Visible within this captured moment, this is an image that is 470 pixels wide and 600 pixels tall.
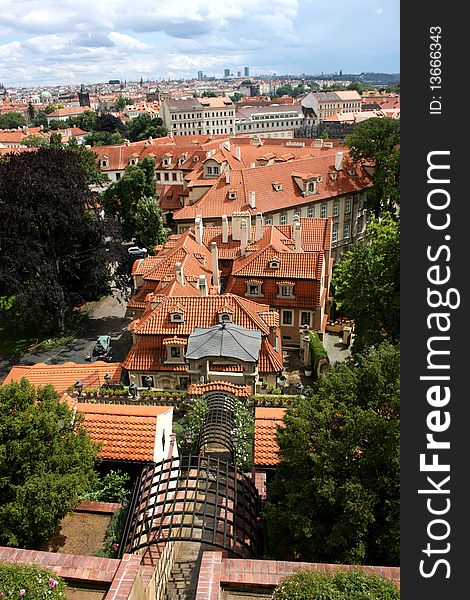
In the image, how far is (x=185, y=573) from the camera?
15.3 meters

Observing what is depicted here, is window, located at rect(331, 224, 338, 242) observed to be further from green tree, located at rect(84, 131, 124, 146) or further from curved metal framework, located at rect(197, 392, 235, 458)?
green tree, located at rect(84, 131, 124, 146)

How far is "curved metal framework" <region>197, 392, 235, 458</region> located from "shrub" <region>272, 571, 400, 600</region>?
28.1 feet

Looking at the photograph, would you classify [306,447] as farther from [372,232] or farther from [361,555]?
[372,232]

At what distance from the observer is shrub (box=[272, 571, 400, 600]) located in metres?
9.23

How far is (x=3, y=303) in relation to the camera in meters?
41.3

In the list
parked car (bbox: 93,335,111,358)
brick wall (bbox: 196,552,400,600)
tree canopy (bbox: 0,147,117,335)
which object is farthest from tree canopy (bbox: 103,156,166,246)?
brick wall (bbox: 196,552,400,600)

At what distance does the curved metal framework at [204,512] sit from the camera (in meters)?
13.1

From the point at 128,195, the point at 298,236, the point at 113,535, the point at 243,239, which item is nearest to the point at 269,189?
the point at 243,239

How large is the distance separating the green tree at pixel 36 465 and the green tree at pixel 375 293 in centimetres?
1577

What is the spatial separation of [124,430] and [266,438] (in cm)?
483

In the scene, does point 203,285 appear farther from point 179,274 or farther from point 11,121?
point 11,121

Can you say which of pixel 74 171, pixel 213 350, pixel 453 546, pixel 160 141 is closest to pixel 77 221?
pixel 74 171

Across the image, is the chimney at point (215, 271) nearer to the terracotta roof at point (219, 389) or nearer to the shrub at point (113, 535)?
the terracotta roof at point (219, 389)

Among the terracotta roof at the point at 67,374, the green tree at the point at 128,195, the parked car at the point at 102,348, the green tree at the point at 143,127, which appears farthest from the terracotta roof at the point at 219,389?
the green tree at the point at 143,127
